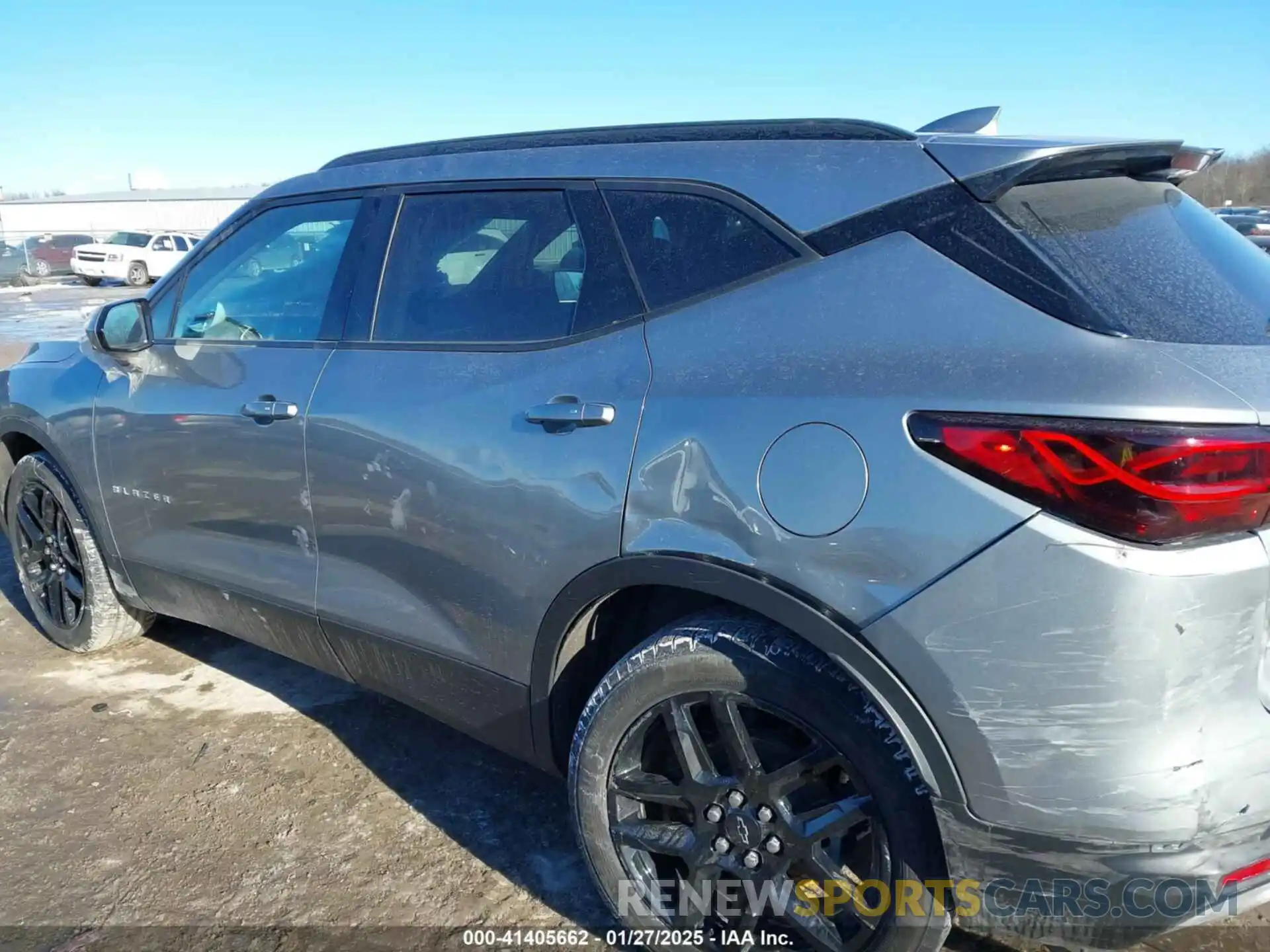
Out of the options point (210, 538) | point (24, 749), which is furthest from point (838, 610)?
point (24, 749)

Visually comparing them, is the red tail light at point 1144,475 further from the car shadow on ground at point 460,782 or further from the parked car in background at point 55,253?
the parked car in background at point 55,253

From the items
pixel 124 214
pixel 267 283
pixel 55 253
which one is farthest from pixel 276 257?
pixel 124 214

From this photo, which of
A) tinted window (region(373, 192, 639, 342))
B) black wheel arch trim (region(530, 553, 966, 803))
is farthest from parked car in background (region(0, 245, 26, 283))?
black wheel arch trim (region(530, 553, 966, 803))

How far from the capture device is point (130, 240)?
29547mm

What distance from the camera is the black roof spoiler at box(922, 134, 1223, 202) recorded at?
181 cm

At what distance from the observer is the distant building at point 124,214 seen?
50062 mm

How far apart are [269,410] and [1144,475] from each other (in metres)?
2.30

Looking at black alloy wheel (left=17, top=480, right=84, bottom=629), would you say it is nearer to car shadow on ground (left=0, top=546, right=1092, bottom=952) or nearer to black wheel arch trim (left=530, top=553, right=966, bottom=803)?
car shadow on ground (left=0, top=546, right=1092, bottom=952)

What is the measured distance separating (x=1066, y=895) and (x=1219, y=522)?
2.36 feet

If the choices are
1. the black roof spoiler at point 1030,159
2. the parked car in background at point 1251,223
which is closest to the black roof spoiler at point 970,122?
the black roof spoiler at point 1030,159

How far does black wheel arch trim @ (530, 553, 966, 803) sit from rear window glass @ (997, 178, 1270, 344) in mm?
734

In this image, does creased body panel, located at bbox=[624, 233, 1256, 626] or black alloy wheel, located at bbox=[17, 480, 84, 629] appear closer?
creased body panel, located at bbox=[624, 233, 1256, 626]

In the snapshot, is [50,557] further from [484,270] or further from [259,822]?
[484,270]
